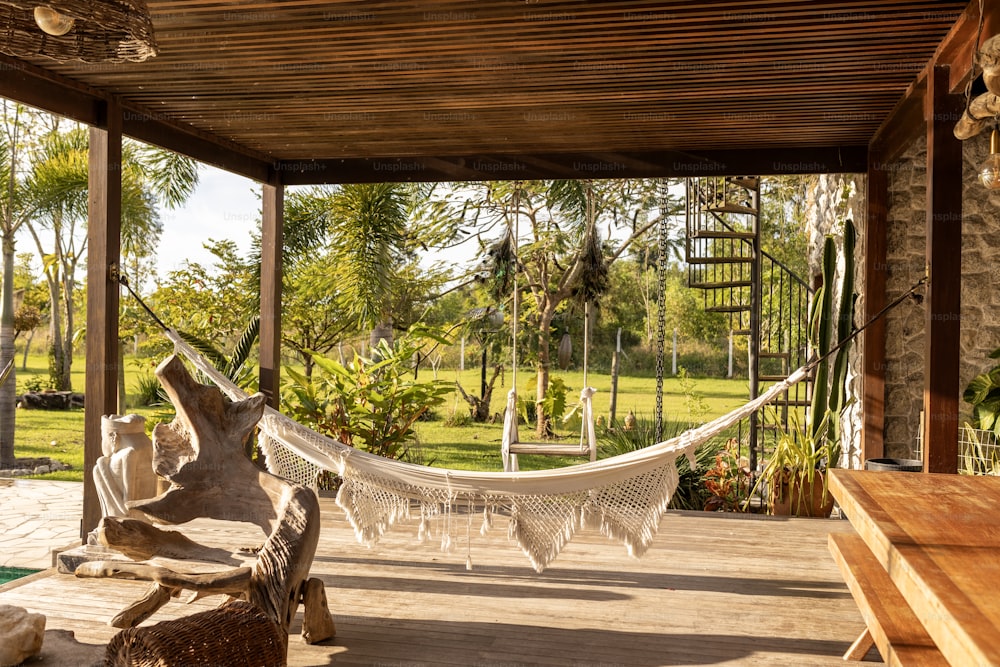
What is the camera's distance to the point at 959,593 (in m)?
1.26

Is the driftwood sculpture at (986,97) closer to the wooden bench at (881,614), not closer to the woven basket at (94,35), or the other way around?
the wooden bench at (881,614)

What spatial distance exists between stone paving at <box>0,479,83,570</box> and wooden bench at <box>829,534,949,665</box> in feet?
11.2

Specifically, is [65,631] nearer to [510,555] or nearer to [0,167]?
[510,555]

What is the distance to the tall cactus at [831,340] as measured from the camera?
14.9 feet

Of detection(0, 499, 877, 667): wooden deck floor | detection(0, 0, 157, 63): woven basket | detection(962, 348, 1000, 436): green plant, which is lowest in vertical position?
detection(0, 499, 877, 667): wooden deck floor

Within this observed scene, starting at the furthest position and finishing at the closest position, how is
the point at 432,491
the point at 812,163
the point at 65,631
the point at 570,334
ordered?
1. the point at 570,334
2. the point at 812,163
3. the point at 432,491
4. the point at 65,631

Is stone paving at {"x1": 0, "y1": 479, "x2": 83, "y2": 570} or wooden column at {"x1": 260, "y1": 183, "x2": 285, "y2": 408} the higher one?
wooden column at {"x1": 260, "y1": 183, "x2": 285, "y2": 408}

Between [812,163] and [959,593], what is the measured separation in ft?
11.3

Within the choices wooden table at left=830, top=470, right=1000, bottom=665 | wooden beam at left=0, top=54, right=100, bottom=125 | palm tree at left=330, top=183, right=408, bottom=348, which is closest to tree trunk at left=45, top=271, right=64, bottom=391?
palm tree at left=330, top=183, right=408, bottom=348

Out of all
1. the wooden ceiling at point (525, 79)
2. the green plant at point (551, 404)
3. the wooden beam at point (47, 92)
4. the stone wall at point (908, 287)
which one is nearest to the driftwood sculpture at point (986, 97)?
the wooden ceiling at point (525, 79)

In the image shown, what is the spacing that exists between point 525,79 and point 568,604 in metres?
2.02

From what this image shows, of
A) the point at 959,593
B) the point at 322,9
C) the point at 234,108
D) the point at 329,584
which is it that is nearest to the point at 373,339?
the point at 234,108

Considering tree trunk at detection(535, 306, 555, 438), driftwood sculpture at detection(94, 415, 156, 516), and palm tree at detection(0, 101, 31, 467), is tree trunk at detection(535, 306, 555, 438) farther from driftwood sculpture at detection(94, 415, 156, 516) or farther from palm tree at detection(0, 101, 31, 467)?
driftwood sculpture at detection(94, 415, 156, 516)

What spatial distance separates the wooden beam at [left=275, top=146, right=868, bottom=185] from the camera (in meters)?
4.30
